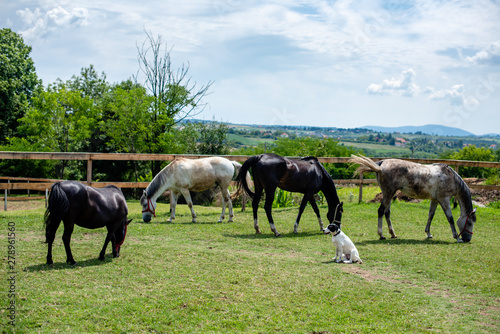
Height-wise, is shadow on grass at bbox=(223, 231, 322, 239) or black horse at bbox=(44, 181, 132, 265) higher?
black horse at bbox=(44, 181, 132, 265)

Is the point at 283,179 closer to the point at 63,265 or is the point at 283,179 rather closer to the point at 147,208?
the point at 147,208

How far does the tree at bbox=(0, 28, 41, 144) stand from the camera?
91.9ft

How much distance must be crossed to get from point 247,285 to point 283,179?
4363 millimetres

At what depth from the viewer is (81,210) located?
6.10 metres

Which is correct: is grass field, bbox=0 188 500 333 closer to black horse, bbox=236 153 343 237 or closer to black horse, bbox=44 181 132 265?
black horse, bbox=44 181 132 265

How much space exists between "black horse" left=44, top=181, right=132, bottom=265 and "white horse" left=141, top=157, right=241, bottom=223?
3.60 meters

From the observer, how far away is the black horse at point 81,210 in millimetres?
5859

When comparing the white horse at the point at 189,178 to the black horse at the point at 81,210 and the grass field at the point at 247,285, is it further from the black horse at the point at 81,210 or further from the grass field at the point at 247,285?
the black horse at the point at 81,210

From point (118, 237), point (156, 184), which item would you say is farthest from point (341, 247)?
point (156, 184)

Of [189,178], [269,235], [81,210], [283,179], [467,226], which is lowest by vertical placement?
[269,235]

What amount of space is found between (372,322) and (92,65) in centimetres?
3974

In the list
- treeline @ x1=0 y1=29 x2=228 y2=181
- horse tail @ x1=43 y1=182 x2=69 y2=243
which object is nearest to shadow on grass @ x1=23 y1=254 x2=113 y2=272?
horse tail @ x1=43 y1=182 x2=69 y2=243

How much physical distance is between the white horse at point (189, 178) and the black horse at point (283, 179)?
1.17 m

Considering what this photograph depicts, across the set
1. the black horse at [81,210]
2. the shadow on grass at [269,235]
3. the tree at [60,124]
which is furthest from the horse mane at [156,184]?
the tree at [60,124]
